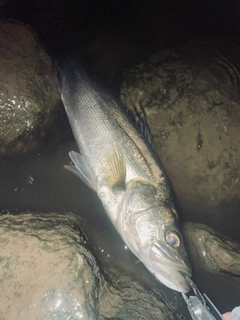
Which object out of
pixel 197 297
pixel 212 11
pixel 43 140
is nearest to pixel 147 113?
pixel 43 140

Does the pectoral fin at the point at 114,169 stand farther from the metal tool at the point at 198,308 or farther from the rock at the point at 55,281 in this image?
the metal tool at the point at 198,308

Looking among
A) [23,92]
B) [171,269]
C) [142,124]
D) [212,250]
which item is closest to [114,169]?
[142,124]

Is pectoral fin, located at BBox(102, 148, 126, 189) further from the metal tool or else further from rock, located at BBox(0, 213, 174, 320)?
the metal tool

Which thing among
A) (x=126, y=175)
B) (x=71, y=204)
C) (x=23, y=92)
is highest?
(x=23, y=92)

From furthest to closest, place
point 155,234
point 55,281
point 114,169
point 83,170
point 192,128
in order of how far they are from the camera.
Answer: point 192,128
point 83,170
point 114,169
point 155,234
point 55,281

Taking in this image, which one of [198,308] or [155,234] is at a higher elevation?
[155,234]

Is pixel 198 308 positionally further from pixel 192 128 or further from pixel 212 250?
pixel 192 128

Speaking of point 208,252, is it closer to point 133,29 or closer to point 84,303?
point 84,303

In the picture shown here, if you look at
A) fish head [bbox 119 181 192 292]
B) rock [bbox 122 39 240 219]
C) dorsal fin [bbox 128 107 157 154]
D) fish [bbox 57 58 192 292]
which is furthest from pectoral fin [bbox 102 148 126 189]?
rock [bbox 122 39 240 219]
